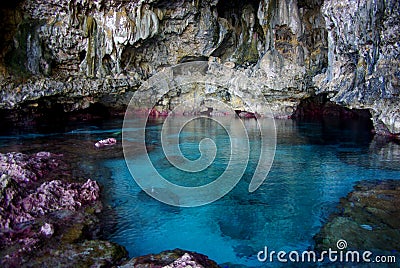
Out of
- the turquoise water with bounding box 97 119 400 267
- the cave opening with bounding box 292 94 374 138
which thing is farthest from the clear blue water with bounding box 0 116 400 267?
the cave opening with bounding box 292 94 374 138

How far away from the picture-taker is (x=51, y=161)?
12305 mm

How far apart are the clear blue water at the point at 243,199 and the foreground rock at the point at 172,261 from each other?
1.40 m

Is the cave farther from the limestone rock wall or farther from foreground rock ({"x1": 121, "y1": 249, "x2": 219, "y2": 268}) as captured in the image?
foreground rock ({"x1": 121, "y1": 249, "x2": 219, "y2": 268})

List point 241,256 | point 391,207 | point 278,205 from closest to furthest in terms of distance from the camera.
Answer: point 241,256, point 391,207, point 278,205

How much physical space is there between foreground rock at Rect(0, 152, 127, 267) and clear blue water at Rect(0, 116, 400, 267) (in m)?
0.72

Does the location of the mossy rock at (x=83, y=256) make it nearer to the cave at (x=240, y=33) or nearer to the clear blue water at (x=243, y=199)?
the clear blue water at (x=243, y=199)

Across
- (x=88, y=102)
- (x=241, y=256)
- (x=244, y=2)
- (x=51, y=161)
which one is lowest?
(x=241, y=256)

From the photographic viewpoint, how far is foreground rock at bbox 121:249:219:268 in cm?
457

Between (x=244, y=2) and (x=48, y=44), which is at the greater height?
(x=244, y=2)

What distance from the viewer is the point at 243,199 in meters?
9.77

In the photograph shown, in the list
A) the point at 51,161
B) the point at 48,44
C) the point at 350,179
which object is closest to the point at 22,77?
the point at 48,44

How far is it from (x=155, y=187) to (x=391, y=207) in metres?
6.97

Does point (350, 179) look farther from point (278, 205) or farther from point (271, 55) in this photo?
point (271, 55)

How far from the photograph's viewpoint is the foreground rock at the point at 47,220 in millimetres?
5732
